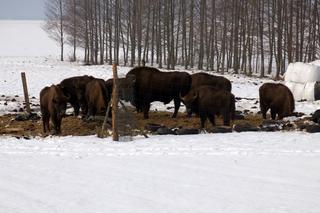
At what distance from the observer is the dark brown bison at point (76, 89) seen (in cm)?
1739

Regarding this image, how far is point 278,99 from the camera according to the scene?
658 inches

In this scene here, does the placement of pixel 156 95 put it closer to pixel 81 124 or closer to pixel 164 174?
pixel 81 124

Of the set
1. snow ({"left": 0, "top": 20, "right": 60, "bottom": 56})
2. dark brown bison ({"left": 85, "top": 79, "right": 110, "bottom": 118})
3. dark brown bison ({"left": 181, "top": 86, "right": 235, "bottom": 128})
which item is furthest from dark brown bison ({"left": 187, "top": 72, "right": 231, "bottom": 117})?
snow ({"left": 0, "top": 20, "right": 60, "bottom": 56})

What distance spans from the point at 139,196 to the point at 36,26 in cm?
10199

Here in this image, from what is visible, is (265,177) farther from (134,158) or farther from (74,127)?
(74,127)

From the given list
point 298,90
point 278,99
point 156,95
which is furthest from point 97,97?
point 298,90

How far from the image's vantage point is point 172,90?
17.7m

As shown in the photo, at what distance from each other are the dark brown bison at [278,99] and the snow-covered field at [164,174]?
3224mm

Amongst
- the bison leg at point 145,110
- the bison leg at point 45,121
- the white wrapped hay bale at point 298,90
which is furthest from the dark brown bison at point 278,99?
the bison leg at point 45,121

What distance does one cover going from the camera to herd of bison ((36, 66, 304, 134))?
15141 mm

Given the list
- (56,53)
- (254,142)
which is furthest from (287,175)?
(56,53)

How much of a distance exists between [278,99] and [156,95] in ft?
14.4

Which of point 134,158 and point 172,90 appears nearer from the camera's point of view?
point 134,158

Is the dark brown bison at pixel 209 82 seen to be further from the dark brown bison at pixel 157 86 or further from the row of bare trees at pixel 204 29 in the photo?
the row of bare trees at pixel 204 29
